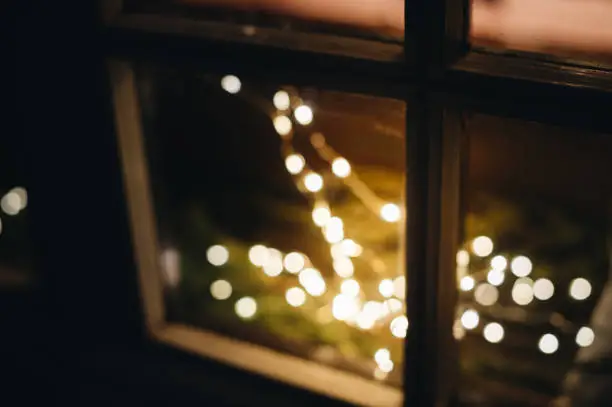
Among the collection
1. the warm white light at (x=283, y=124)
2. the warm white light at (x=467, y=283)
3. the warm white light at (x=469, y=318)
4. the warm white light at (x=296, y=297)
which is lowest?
the warm white light at (x=296, y=297)

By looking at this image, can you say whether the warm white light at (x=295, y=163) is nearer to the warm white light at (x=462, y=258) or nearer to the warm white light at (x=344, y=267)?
the warm white light at (x=344, y=267)

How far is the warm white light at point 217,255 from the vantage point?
1.95 m

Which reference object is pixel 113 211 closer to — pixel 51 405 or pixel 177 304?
pixel 177 304

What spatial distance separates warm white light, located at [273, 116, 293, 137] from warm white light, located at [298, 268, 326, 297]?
0.33m

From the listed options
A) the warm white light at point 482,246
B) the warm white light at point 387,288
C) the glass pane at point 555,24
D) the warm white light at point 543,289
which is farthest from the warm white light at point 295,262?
the glass pane at point 555,24

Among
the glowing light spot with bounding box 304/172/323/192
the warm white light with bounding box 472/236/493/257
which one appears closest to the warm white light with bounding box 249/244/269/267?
the glowing light spot with bounding box 304/172/323/192

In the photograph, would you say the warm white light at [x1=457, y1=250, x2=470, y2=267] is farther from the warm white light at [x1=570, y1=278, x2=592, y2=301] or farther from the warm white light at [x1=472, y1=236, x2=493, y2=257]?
the warm white light at [x1=570, y1=278, x2=592, y2=301]

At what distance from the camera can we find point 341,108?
1382 mm

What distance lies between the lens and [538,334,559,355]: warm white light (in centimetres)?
161

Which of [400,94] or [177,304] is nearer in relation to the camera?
[400,94]

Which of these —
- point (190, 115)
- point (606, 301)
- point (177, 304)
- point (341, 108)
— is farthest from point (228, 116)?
point (606, 301)

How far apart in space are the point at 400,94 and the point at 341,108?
28 cm

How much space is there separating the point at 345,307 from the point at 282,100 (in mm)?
473

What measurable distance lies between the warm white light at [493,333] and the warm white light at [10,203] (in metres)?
1.22
